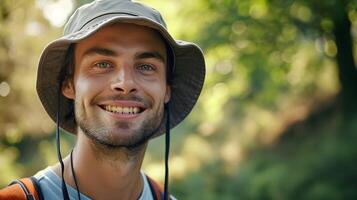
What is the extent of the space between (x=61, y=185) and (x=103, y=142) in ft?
0.66

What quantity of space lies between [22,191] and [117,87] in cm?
45

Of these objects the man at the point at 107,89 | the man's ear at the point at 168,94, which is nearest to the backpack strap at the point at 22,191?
the man at the point at 107,89

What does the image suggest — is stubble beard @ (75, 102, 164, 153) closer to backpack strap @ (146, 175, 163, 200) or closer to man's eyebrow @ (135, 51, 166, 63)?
man's eyebrow @ (135, 51, 166, 63)

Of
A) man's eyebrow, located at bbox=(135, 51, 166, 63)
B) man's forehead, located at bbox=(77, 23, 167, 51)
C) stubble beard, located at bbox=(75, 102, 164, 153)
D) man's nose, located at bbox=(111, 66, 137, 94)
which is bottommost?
stubble beard, located at bbox=(75, 102, 164, 153)

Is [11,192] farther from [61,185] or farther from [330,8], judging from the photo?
[330,8]

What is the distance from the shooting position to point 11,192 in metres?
1.78

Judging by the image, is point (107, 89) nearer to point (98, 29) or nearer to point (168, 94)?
point (98, 29)


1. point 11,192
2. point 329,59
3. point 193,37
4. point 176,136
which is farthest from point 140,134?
point 176,136

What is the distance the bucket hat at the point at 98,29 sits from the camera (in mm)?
1985

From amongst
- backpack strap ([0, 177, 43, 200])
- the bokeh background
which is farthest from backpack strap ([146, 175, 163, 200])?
the bokeh background

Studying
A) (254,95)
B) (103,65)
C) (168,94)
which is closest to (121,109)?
(103,65)

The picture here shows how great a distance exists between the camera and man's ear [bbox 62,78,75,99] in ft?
7.10

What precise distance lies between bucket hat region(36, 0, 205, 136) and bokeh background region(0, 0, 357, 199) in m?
5.33

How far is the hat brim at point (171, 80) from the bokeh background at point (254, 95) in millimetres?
5326
